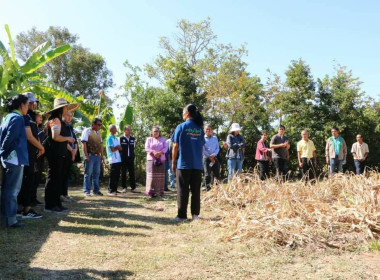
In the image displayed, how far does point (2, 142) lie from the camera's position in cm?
460

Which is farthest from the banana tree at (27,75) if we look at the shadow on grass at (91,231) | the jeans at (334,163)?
the jeans at (334,163)

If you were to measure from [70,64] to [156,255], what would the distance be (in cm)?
2638

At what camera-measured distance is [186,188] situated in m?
5.55

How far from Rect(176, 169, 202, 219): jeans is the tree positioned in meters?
24.2

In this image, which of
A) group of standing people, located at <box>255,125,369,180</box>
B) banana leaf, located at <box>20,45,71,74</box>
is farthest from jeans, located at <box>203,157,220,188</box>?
banana leaf, located at <box>20,45,71,74</box>

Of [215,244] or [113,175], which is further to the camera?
[113,175]

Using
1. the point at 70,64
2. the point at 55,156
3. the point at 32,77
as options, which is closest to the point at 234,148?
the point at 55,156

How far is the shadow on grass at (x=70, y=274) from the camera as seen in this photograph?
2.98 metres

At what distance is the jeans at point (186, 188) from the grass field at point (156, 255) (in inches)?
17.5

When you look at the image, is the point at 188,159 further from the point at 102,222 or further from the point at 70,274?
the point at 70,274

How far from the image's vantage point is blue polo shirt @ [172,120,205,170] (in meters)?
5.50

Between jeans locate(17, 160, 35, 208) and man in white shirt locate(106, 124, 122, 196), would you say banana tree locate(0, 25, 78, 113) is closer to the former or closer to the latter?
man in white shirt locate(106, 124, 122, 196)

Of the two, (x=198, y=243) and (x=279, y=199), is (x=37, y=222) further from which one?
(x=279, y=199)

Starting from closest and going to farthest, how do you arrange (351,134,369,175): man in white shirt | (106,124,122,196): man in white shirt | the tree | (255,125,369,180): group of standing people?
(106,124,122,196): man in white shirt
(255,125,369,180): group of standing people
(351,134,369,175): man in white shirt
the tree
